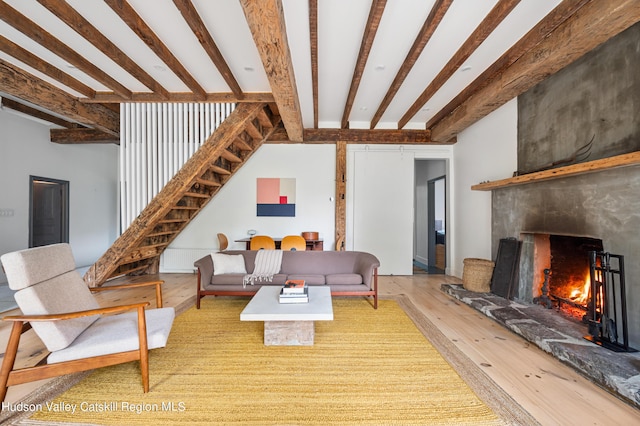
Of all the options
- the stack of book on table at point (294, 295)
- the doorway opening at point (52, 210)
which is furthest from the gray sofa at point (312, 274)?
the doorway opening at point (52, 210)

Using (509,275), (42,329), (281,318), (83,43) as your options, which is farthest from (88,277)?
(509,275)

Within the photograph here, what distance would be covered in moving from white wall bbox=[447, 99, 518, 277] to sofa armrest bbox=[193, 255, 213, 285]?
413 centimetres

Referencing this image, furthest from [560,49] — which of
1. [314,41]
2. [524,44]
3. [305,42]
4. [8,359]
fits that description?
[8,359]

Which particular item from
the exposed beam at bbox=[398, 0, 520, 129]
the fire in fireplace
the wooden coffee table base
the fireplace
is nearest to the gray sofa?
the wooden coffee table base

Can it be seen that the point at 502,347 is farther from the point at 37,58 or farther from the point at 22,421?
the point at 37,58

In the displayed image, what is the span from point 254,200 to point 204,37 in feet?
10.9

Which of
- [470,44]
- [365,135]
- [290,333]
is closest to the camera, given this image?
[290,333]

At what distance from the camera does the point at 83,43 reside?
8.96 ft

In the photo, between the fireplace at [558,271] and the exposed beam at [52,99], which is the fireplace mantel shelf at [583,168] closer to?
the fireplace at [558,271]

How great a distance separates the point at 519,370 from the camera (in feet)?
6.93

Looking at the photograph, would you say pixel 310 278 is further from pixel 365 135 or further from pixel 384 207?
pixel 365 135

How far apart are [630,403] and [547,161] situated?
96.3 inches

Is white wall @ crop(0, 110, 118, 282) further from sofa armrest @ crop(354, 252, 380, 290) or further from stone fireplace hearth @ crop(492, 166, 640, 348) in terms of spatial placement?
stone fireplace hearth @ crop(492, 166, 640, 348)

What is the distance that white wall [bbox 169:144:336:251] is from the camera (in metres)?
5.56
